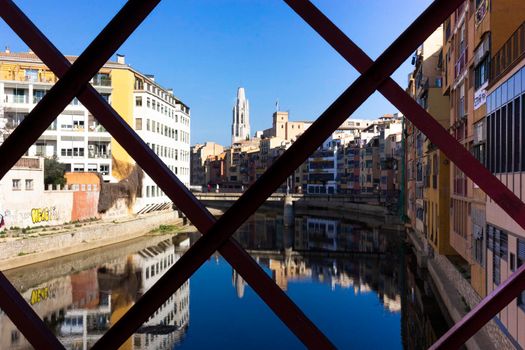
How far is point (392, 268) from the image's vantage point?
2564 centimetres

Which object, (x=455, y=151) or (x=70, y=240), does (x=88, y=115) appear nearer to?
(x=70, y=240)

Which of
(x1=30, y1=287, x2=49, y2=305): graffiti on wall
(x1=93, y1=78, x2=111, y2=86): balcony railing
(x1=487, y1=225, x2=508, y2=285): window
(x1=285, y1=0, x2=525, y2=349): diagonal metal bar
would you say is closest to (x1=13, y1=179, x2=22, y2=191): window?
(x1=30, y1=287, x2=49, y2=305): graffiti on wall

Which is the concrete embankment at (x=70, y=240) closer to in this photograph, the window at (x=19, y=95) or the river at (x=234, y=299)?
the river at (x=234, y=299)

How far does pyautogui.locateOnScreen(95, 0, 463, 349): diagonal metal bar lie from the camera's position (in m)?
1.38

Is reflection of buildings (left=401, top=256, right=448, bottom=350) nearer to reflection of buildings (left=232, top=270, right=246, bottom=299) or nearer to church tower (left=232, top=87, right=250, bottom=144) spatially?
reflection of buildings (left=232, top=270, right=246, bottom=299)

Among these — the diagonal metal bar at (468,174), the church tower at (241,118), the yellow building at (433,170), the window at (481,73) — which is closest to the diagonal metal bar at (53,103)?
the diagonal metal bar at (468,174)

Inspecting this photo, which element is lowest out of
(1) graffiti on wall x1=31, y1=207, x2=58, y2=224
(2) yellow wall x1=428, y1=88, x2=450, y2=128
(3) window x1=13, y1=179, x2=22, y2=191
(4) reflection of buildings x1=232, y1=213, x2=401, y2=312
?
(4) reflection of buildings x1=232, y1=213, x2=401, y2=312

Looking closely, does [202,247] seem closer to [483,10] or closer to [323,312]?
[483,10]

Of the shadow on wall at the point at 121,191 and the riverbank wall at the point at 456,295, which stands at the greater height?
the shadow on wall at the point at 121,191

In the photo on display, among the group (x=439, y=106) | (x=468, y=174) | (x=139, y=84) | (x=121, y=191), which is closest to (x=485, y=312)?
(x=468, y=174)

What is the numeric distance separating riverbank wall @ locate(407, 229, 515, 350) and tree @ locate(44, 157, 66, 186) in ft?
74.0

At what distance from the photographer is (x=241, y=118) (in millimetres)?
165750

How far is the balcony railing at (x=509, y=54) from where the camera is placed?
8.55 meters

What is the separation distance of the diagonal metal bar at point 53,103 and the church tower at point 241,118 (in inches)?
6418
